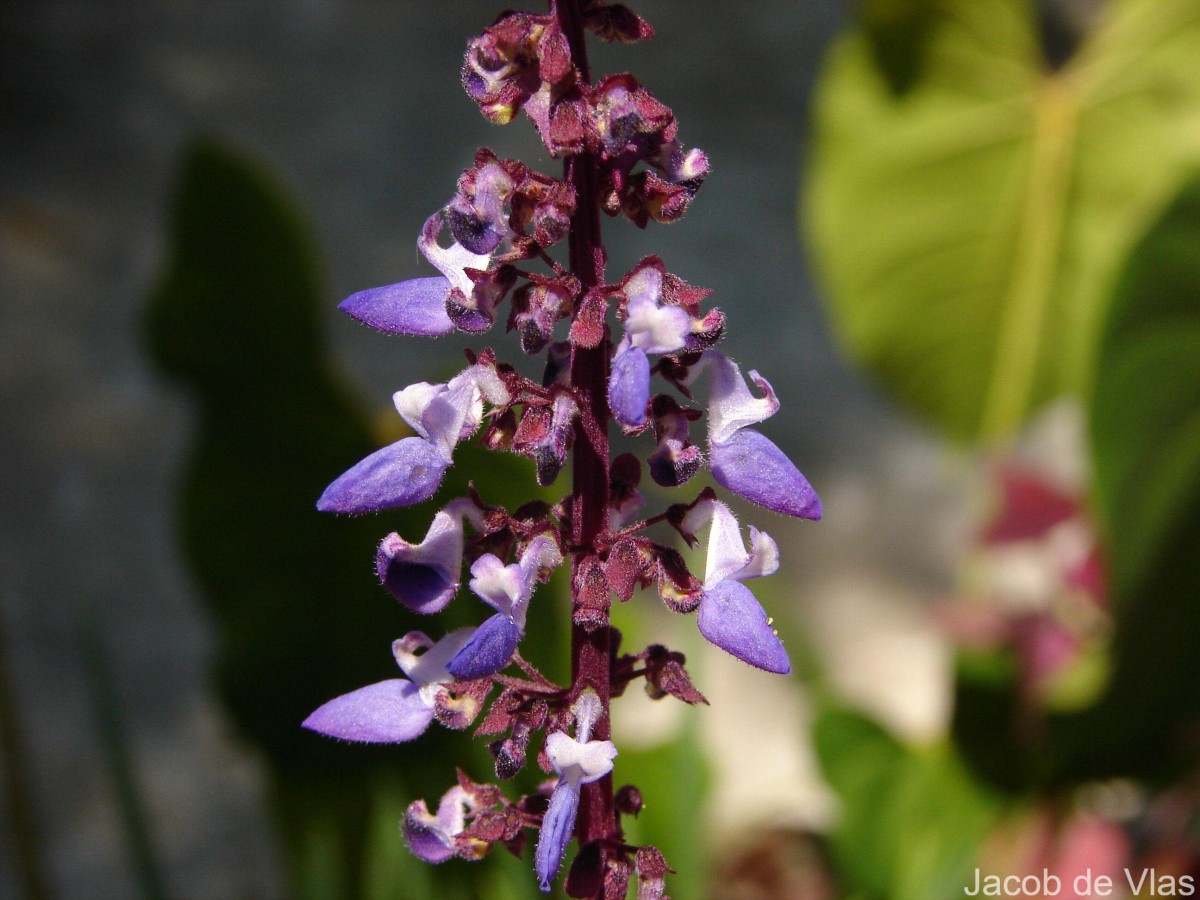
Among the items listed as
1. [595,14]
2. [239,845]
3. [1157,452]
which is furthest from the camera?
[239,845]

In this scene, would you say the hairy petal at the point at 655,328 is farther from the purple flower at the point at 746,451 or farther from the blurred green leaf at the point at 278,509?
the blurred green leaf at the point at 278,509

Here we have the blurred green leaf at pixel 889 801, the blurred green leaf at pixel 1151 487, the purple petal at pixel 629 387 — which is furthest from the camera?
the blurred green leaf at pixel 889 801

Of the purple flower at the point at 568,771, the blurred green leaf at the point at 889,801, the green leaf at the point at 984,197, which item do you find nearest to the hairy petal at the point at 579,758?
the purple flower at the point at 568,771

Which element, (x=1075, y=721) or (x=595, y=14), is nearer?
(x=595, y=14)

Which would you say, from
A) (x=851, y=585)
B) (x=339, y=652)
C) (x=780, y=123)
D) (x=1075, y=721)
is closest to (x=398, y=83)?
(x=780, y=123)

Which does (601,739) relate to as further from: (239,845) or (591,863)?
(239,845)

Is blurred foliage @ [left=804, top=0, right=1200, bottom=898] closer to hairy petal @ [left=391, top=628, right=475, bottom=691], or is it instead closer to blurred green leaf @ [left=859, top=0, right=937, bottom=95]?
blurred green leaf @ [left=859, top=0, right=937, bottom=95]

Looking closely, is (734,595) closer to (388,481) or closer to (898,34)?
(388,481)
